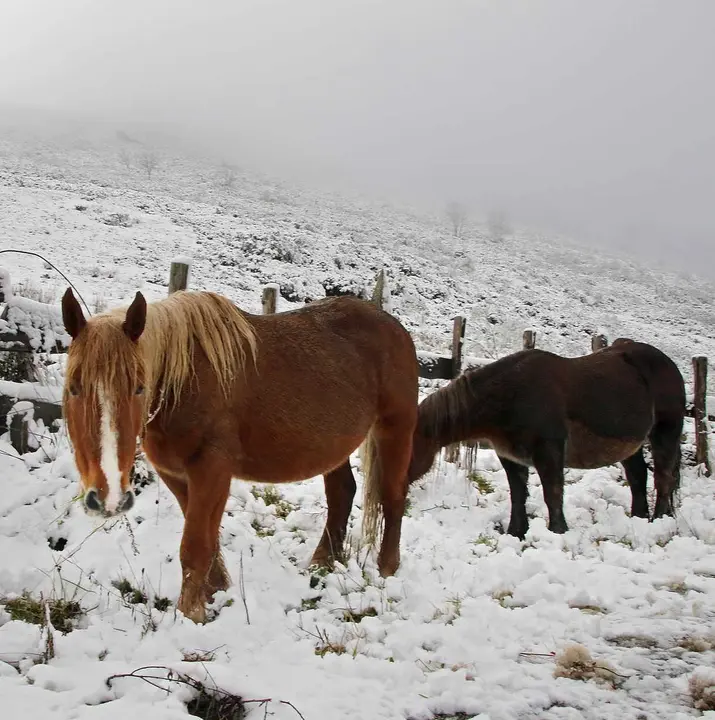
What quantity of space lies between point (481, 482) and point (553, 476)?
1.60 m

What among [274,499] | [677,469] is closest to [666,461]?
[677,469]

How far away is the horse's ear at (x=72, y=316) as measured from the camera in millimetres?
2466

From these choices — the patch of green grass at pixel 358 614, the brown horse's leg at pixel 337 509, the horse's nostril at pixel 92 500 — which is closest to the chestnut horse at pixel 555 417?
the brown horse's leg at pixel 337 509

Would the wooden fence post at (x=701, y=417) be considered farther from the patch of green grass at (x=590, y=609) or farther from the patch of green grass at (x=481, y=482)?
the patch of green grass at (x=590, y=609)

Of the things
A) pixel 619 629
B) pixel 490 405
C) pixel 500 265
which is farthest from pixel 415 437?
pixel 500 265

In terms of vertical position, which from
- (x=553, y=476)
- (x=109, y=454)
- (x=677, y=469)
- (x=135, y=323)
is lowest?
(x=677, y=469)

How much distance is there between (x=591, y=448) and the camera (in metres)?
6.02

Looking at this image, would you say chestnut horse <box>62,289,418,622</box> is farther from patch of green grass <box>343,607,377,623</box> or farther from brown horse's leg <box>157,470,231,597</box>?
patch of green grass <box>343,607,377,623</box>

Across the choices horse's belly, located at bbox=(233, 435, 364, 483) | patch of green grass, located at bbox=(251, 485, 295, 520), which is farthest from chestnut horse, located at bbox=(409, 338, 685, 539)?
horse's belly, located at bbox=(233, 435, 364, 483)

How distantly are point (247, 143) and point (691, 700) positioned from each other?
2856 inches

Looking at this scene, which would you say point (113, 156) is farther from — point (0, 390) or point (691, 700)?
point (691, 700)

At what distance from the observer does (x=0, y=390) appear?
14.3 ft

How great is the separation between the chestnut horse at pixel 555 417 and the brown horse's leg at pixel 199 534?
2.70 meters

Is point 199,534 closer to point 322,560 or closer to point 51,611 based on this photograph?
point 51,611
